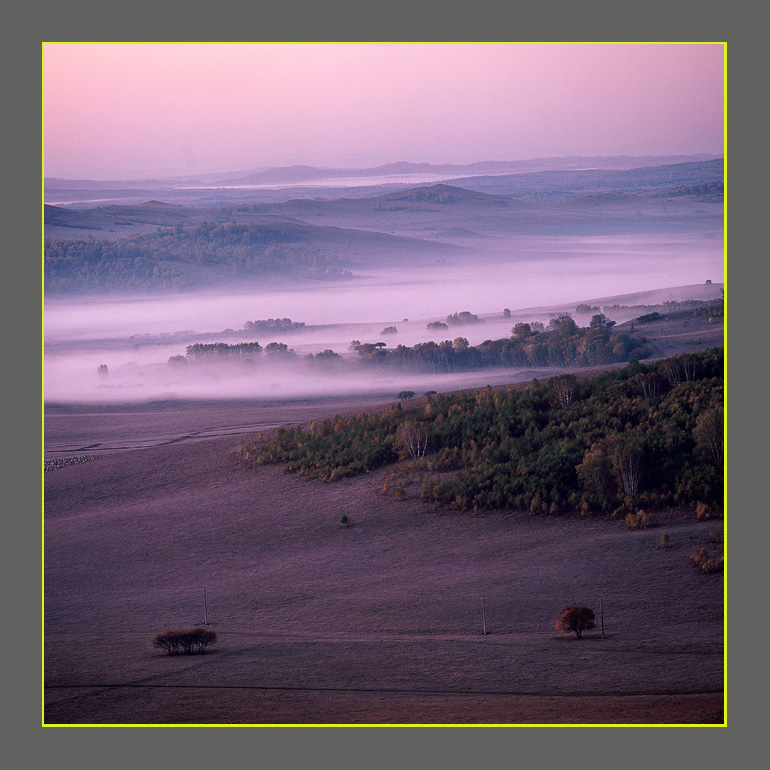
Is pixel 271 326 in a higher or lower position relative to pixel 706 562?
higher

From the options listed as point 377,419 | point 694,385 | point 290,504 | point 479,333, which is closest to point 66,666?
point 290,504

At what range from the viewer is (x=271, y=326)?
38.4 ft

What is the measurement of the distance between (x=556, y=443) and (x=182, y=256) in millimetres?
6426

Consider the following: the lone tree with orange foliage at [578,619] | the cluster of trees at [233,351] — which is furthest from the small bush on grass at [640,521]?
the cluster of trees at [233,351]

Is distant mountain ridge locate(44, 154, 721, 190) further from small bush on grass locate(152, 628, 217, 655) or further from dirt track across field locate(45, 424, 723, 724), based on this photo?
small bush on grass locate(152, 628, 217, 655)

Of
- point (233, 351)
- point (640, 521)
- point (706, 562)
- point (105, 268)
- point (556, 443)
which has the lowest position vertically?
point (706, 562)

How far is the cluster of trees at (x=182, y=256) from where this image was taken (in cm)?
1030

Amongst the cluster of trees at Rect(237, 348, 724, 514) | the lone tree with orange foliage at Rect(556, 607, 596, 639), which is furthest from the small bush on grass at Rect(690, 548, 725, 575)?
the lone tree with orange foliage at Rect(556, 607, 596, 639)

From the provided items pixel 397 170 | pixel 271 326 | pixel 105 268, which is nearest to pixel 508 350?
pixel 397 170

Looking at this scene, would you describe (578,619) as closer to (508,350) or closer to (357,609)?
(357,609)

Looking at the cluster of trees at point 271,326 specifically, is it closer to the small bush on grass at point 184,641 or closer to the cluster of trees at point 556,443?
the cluster of trees at point 556,443

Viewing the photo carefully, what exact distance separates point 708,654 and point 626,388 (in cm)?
452

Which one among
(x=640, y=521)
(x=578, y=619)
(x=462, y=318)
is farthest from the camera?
(x=462, y=318)

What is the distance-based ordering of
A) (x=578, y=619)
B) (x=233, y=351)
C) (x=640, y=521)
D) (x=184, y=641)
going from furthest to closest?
(x=233, y=351), (x=640, y=521), (x=184, y=641), (x=578, y=619)
